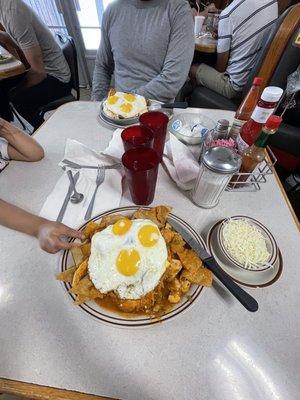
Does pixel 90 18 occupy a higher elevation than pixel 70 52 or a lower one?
higher

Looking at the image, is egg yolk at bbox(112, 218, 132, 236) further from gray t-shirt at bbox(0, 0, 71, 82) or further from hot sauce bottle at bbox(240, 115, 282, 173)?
gray t-shirt at bbox(0, 0, 71, 82)

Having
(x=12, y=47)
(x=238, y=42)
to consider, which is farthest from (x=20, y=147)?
(x=238, y=42)

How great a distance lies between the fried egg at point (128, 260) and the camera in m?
0.61

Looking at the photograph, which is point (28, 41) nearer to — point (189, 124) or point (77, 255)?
point (189, 124)

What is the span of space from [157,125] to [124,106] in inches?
15.4

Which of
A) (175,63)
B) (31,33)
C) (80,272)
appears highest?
(175,63)

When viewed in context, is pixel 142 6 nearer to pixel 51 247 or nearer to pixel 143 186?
pixel 143 186

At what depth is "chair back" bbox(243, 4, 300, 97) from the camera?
5.38 feet

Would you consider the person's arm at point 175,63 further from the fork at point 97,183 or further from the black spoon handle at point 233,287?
the black spoon handle at point 233,287

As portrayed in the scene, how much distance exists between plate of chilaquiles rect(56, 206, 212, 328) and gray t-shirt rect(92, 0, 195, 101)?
133 centimetres

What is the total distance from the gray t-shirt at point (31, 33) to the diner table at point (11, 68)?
0.15 m

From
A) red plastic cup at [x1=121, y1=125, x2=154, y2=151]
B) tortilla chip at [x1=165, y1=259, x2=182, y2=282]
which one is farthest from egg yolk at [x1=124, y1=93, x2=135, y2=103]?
tortilla chip at [x1=165, y1=259, x2=182, y2=282]

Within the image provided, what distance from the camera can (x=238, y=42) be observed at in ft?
6.97

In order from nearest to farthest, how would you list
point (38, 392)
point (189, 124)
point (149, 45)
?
1. point (38, 392)
2. point (189, 124)
3. point (149, 45)
